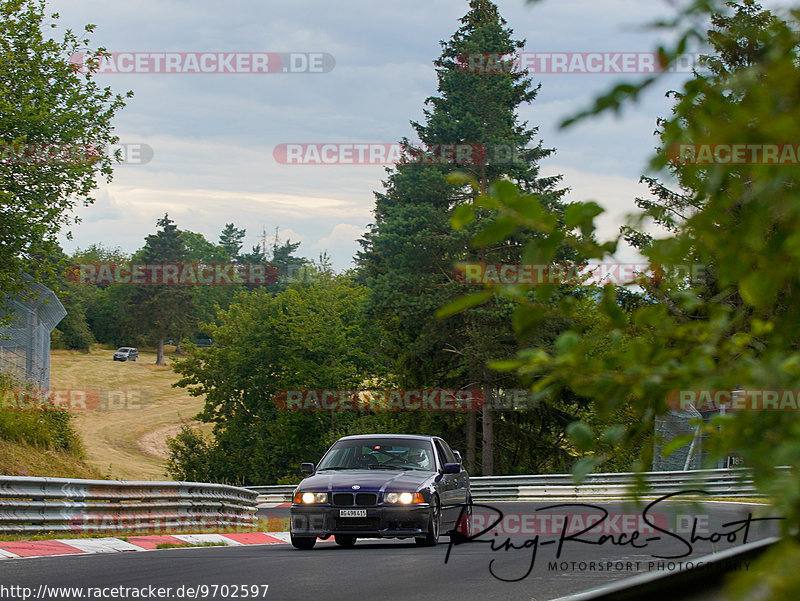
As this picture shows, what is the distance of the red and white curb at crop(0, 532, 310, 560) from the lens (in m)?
11.3

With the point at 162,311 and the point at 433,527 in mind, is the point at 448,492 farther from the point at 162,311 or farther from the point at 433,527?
the point at 162,311

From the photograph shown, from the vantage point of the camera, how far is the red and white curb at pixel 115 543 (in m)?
11.3

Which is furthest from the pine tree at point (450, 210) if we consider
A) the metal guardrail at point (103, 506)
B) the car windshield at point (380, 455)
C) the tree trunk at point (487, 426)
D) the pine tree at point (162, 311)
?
the pine tree at point (162, 311)

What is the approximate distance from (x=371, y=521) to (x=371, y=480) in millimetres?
625

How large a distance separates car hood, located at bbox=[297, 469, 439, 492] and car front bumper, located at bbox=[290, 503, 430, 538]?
0.87 ft

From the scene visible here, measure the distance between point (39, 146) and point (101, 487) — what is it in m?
13.6

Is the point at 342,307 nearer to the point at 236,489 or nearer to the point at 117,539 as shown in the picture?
the point at 236,489

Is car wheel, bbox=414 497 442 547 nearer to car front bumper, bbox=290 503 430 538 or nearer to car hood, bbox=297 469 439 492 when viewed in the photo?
car front bumper, bbox=290 503 430 538

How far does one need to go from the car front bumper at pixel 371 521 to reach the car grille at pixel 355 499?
0.18 feet

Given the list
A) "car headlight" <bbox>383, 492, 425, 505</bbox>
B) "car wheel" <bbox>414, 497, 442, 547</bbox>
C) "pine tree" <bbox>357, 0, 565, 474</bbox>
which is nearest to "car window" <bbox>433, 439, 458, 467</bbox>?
"car wheel" <bbox>414, 497, 442, 547</bbox>

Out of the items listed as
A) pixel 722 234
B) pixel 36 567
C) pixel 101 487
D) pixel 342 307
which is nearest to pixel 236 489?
pixel 101 487

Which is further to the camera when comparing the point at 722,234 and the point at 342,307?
the point at 342,307

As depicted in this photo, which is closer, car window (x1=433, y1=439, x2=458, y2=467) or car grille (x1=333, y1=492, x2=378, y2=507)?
car grille (x1=333, y1=492, x2=378, y2=507)

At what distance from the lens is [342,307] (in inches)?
2591
